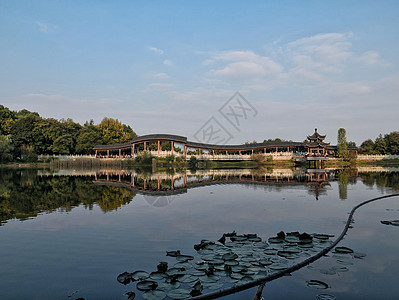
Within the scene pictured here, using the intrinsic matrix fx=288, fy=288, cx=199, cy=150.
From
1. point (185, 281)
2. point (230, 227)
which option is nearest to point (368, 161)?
point (230, 227)

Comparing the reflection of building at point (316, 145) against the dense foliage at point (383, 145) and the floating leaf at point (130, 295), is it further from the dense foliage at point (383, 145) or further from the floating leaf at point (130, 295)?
the floating leaf at point (130, 295)

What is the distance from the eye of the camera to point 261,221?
26.3 ft

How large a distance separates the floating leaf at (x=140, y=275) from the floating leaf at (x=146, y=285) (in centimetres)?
23

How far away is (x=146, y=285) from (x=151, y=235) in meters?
2.79

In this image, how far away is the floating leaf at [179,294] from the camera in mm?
3654

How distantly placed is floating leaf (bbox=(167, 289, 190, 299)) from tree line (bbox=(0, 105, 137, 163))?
163 feet

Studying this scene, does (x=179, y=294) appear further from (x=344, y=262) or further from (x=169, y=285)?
(x=344, y=262)

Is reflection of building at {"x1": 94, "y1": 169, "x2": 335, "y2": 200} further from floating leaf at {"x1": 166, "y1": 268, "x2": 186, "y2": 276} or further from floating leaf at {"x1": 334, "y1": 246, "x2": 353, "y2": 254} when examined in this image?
floating leaf at {"x1": 334, "y1": 246, "x2": 353, "y2": 254}

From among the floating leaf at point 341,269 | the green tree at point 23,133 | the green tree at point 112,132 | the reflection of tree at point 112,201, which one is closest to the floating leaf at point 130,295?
the floating leaf at point 341,269

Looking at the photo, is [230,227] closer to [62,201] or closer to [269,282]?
[269,282]

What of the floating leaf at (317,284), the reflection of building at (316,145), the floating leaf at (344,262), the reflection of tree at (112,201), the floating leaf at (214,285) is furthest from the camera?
the reflection of building at (316,145)

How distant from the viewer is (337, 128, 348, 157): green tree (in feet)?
154

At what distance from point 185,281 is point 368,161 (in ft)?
169

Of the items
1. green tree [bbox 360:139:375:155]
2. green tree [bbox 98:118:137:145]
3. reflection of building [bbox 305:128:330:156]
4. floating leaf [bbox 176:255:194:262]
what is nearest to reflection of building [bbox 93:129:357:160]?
reflection of building [bbox 305:128:330:156]
